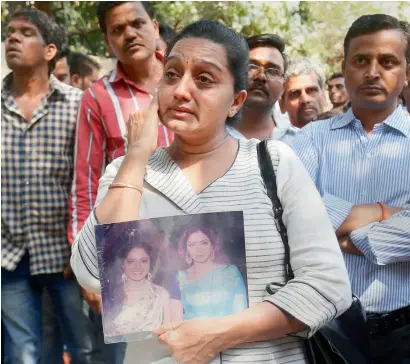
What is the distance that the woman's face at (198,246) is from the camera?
1771mm

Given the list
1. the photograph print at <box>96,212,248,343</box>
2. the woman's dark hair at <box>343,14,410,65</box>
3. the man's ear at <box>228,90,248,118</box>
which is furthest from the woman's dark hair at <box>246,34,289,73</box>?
the photograph print at <box>96,212,248,343</box>

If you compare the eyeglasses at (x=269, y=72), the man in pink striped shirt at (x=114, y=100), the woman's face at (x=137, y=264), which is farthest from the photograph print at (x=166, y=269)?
the eyeglasses at (x=269, y=72)

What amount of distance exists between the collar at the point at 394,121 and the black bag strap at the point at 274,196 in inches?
37.7

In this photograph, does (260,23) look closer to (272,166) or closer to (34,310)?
(34,310)

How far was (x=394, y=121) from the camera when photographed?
279 cm

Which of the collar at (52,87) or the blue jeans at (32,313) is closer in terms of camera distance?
the blue jeans at (32,313)

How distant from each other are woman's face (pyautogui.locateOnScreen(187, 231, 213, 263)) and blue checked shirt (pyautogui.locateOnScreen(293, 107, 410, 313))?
95cm

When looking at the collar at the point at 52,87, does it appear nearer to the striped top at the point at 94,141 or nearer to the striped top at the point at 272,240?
the striped top at the point at 94,141

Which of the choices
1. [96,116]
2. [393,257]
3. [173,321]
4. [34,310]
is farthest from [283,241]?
[34,310]

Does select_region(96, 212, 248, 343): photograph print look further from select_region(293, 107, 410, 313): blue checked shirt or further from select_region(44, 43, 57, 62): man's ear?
select_region(44, 43, 57, 62): man's ear

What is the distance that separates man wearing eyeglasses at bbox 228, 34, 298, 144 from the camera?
382 centimetres

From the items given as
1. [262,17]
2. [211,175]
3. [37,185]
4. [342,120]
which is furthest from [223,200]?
[262,17]

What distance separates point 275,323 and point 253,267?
16cm

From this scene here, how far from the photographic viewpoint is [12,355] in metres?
3.82
